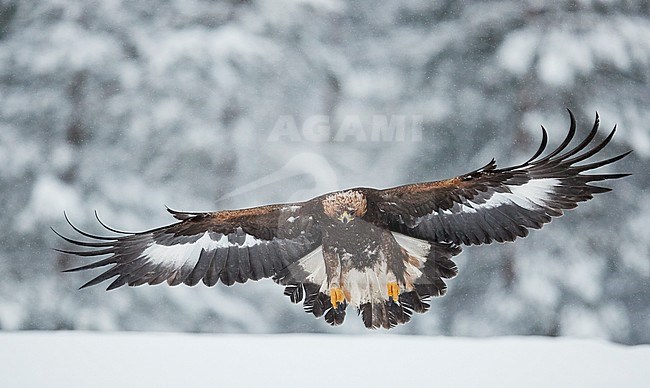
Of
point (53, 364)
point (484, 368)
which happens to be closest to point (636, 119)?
point (484, 368)

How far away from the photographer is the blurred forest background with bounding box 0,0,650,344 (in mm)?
1272

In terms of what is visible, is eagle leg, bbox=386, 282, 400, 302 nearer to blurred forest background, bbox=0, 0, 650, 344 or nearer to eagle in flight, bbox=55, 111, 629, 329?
eagle in flight, bbox=55, 111, 629, 329

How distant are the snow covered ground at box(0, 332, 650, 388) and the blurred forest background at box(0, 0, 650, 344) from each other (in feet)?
0.09

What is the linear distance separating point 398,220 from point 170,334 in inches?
20.3

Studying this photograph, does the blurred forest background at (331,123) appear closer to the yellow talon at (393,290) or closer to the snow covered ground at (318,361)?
the snow covered ground at (318,361)

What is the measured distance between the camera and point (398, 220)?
3.70ft

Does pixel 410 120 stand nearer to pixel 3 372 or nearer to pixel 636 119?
pixel 636 119

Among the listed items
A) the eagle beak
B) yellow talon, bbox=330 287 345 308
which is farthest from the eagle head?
yellow talon, bbox=330 287 345 308

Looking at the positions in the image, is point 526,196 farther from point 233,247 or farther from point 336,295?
point 233,247

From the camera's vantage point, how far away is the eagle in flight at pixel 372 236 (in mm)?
1110

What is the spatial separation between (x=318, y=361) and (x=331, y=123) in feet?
1.42

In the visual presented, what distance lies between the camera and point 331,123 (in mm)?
1264

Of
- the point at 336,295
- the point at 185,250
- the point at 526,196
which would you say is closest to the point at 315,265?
the point at 336,295

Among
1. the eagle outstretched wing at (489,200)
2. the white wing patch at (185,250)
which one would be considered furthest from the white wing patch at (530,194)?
the white wing patch at (185,250)
